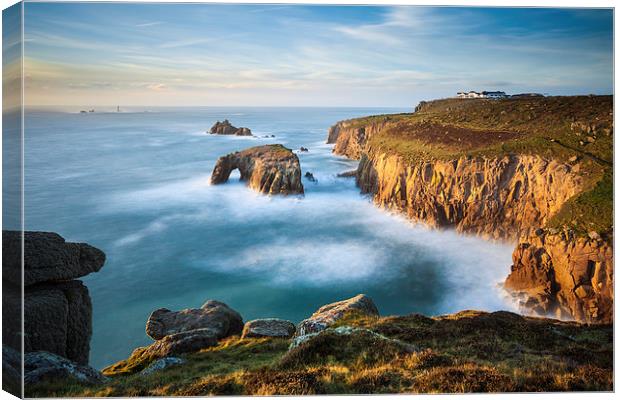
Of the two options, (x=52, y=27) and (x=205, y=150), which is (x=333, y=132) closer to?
(x=205, y=150)

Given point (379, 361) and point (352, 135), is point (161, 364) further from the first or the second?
point (352, 135)

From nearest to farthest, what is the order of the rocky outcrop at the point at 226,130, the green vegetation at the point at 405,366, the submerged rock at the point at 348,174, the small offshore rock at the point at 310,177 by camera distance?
the green vegetation at the point at 405,366, the rocky outcrop at the point at 226,130, the submerged rock at the point at 348,174, the small offshore rock at the point at 310,177

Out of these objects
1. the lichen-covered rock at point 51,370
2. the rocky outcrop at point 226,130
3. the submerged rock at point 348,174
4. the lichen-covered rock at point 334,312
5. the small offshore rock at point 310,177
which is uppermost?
the rocky outcrop at point 226,130

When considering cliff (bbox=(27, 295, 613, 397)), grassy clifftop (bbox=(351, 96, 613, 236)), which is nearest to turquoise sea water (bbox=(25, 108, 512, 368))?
cliff (bbox=(27, 295, 613, 397))

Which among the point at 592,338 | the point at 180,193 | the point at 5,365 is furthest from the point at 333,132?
the point at 5,365

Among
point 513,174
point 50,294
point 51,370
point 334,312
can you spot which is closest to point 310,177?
point 334,312

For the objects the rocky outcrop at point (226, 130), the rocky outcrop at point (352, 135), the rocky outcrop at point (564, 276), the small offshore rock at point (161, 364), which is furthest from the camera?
the rocky outcrop at point (352, 135)

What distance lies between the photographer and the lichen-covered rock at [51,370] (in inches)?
324

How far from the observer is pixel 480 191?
13227 millimetres

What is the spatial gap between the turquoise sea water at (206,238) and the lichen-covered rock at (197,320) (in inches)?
8.6

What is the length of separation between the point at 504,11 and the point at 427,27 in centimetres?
179

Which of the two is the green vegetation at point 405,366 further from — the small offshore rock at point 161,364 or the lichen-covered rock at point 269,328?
the lichen-covered rock at point 269,328

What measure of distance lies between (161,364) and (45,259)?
11.6 ft

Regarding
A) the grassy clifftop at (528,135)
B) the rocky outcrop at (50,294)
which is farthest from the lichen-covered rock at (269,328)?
the grassy clifftop at (528,135)
